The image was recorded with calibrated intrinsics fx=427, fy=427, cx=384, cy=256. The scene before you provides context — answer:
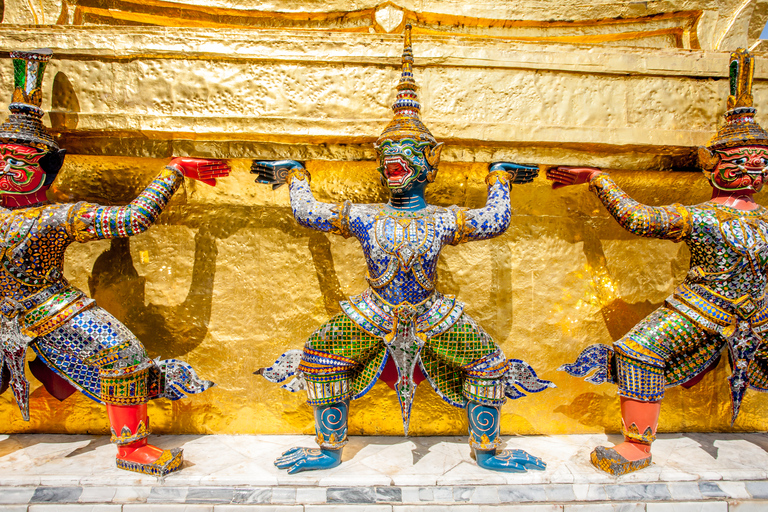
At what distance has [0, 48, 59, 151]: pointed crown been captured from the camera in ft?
7.49

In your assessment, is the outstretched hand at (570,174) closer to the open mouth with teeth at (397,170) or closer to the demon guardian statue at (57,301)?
the open mouth with teeth at (397,170)

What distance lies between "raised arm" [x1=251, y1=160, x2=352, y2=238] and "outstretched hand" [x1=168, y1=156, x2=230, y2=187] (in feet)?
0.68

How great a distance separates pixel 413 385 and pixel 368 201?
1.25 meters

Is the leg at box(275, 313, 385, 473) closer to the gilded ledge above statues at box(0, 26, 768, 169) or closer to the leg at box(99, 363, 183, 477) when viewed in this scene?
the leg at box(99, 363, 183, 477)

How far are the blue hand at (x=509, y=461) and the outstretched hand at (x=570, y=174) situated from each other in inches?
66.1

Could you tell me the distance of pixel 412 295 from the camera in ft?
7.59

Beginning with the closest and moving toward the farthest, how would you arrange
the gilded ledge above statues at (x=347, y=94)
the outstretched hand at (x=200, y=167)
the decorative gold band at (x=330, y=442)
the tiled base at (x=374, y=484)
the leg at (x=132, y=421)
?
the tiled base at (x=374, y=484)
the leg at (x=132, y=421)
the decorative gold band at (x=330, y=442)
the outstretched hand at (x=200, y=167)
the gilded ledge above statues at (x=347, y=94)

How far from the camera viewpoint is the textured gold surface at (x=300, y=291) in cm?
286

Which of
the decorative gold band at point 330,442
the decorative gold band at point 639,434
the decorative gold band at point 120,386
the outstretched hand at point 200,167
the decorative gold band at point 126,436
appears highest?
the outstretched hand at point 200,167

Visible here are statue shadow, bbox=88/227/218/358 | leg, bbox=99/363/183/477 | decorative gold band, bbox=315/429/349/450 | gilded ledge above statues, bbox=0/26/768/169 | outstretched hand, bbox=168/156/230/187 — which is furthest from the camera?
statue shadow, bbox=88/227/218/358

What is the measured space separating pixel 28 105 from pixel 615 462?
3.78 m

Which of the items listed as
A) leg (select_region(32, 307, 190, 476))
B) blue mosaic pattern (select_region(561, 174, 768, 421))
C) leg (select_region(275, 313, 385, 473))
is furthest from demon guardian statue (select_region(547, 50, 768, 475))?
leg (select_region(32, 307, 190, 476))

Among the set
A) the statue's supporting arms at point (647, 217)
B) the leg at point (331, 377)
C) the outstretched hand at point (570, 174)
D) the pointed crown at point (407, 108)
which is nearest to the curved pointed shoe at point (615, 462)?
the statue's supporting arms at point (647, 217)

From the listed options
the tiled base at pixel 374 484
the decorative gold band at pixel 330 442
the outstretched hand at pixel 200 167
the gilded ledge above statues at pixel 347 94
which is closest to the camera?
the tiled base at pixel 374 484
